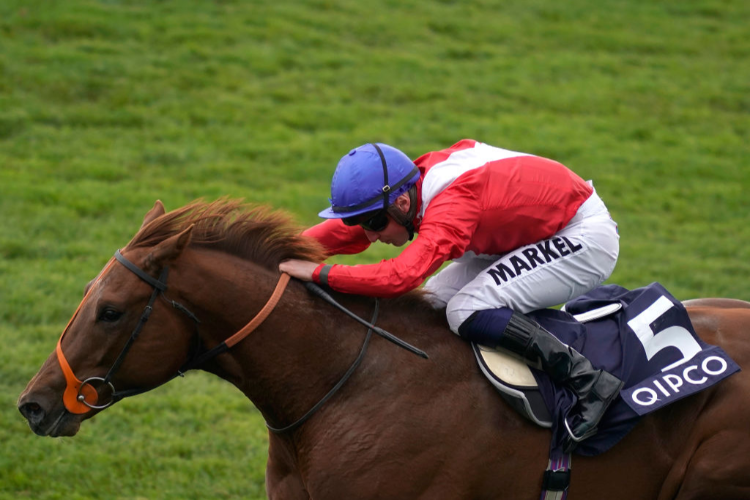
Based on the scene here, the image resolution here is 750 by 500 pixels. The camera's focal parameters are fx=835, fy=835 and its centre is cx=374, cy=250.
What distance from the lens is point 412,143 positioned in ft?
37.4

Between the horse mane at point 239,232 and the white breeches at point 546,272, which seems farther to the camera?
the white breeches at point 546,272

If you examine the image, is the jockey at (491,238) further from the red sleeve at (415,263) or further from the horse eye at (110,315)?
the horse eye at (110,315)

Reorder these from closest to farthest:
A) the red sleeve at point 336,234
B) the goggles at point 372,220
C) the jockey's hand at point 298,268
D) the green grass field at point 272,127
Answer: the jockey's hand at point 298,268 → the goggles at point 372,220 → the red sleeve at point 336,234 → the green grass field at point 272,127

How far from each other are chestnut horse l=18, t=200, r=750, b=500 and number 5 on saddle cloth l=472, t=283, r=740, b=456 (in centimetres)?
11

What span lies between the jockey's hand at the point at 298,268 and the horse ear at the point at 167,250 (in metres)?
0.47

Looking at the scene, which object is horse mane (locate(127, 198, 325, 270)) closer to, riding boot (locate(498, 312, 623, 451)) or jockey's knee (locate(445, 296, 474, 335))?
jockey's knee (locate(445, 296, 474, 335))

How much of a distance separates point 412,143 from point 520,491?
7.99 metres

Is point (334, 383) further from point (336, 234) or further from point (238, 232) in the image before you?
point (336, 234)

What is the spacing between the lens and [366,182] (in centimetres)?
384

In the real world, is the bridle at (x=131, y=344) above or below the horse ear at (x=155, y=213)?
below

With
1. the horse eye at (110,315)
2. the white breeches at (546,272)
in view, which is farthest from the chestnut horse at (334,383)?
the white breeches at (546,272)

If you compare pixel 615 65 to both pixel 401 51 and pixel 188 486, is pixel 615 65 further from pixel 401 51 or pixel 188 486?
pixel 188 486

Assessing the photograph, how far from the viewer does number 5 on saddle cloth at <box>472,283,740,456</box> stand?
151 inches

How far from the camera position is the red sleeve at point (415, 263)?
3.65m
